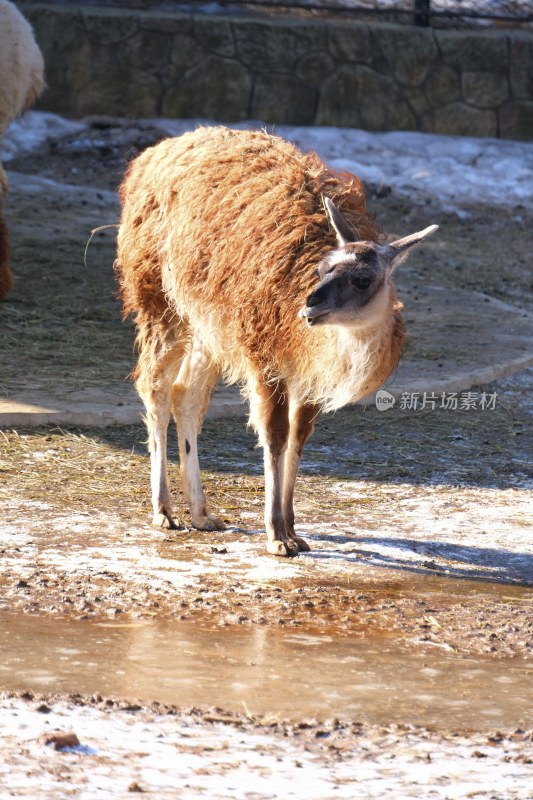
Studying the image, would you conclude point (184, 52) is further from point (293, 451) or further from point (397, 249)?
point (397, 249)

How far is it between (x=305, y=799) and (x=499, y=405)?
480cm

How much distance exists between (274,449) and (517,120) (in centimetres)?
988

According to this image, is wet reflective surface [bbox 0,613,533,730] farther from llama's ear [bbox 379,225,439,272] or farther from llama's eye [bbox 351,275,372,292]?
llama's ear [bbox 379,225,439,272]

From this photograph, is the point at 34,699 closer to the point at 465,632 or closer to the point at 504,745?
the point at 504,745

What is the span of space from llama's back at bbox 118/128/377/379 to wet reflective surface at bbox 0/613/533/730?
4.21 feet

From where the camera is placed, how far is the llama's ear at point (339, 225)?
4.52 meters

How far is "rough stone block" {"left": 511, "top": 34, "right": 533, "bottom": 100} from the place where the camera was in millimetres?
13625

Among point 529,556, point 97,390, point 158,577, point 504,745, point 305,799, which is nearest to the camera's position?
point 305,799

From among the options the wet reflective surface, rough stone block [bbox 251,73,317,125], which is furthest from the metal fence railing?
the wet reflective surface

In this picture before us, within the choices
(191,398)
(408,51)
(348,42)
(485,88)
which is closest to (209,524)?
(191,398)

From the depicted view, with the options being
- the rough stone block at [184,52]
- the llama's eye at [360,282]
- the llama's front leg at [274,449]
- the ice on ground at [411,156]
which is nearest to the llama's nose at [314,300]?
the llama's eye at [360,282]

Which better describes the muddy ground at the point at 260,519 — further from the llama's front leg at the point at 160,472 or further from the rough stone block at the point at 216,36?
the rough stone block at the point at 216,36

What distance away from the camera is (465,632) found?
13.5ft

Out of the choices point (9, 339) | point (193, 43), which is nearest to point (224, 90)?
point (193, 43)
